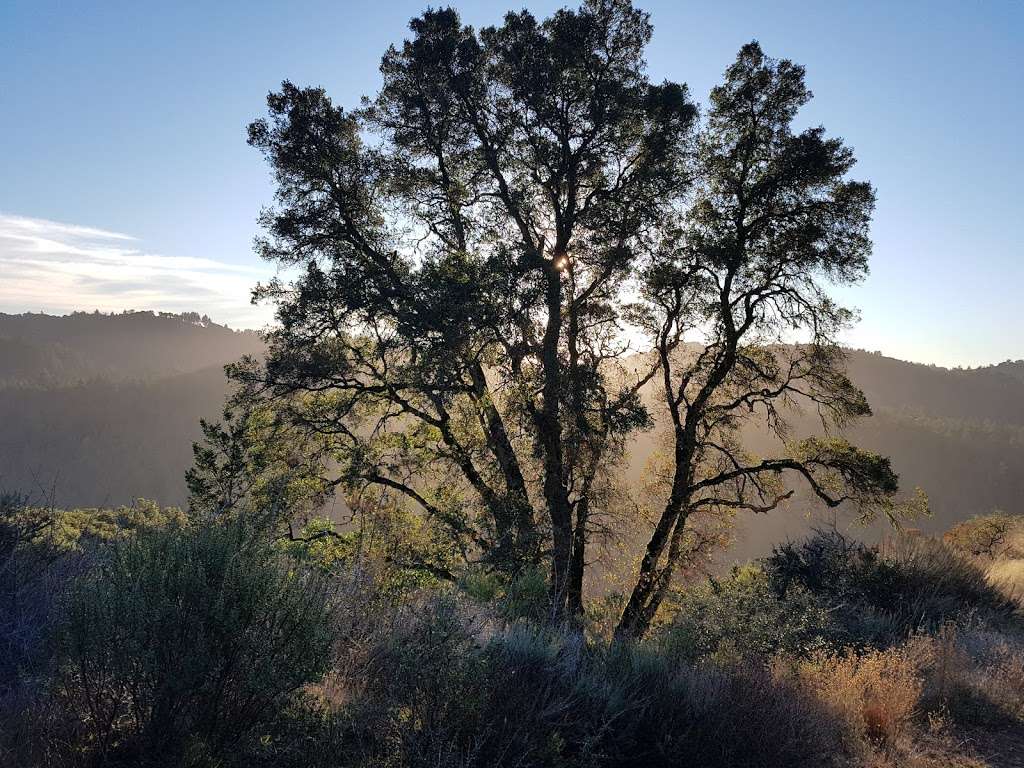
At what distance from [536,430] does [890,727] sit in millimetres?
7446

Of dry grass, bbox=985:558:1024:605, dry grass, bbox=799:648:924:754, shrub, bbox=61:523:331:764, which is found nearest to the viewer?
shrub, bbox=61:523:331:764

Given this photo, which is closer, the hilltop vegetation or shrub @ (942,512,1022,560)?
the hilltop vegetation

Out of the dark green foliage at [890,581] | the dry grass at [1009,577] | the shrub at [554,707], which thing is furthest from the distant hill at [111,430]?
the shrub at [554,707]

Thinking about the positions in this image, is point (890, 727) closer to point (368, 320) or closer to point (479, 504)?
point (479, 504)

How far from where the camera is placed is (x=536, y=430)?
11945 millimetres

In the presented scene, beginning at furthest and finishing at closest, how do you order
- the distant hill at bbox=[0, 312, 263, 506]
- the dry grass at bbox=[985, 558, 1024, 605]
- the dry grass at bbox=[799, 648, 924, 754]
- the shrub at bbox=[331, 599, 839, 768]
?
the distant hill at bbox=[0, 312, 263, 506], the dry grass at bbox=[985, 558, 1024, 605], the dry grass at bbox=[799, 648, 924, 754], the shrub at bbox=[331, 599, 839, 768]

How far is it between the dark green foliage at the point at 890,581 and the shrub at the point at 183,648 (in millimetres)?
7728

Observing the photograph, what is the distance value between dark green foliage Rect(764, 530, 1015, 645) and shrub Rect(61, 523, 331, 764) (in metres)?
7.73

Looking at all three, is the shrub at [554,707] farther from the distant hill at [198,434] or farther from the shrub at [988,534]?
the distant hill at [198,434]

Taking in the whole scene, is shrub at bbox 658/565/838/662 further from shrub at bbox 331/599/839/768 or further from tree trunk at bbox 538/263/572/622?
tree trunk at bbox 538/263/572/622

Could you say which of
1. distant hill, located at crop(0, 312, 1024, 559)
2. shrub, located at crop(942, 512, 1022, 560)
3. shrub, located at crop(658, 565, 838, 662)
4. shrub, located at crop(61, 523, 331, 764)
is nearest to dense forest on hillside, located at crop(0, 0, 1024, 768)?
shrub, located at crop(658, 565, 838, 662)

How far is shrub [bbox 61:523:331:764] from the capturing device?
130 inches

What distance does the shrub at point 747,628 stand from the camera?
6.94m

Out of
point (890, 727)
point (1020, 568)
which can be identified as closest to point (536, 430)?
point (890, 727)
